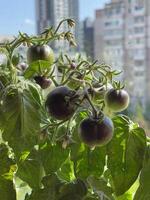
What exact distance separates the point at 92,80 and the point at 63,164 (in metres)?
0.09

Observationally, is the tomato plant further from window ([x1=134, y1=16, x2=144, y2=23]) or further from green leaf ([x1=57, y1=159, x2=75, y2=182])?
window ([x1=134, y1=16, x2=144, y2=23])

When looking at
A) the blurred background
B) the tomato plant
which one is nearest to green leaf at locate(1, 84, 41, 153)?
the tomato plant

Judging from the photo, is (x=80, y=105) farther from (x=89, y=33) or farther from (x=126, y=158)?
(x=89, y=33)

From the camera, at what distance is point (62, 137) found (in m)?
0.38

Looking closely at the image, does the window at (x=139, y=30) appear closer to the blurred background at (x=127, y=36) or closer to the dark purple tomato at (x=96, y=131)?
the blurred background at (x=127, y=36)

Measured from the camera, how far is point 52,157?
39 centimetres

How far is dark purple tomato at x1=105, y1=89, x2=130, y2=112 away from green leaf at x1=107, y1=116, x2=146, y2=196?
19 mm

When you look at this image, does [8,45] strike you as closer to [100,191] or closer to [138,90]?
[100,191]

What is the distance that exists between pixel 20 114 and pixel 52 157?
64 mm

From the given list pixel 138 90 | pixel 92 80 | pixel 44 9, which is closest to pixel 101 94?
pixel 92 80

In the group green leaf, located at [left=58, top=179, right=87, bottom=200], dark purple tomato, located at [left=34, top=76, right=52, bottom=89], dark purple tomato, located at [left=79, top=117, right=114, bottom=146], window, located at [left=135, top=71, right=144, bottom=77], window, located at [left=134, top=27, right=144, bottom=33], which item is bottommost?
window, located at [left=135, top=71, right=144, bottom=77]

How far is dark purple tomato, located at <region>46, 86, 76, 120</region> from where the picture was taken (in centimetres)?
33

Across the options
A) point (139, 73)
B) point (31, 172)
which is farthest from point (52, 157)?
point (139, 73)

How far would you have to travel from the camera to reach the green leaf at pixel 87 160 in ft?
1.27
